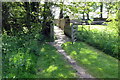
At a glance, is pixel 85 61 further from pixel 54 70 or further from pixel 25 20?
pixel 25 20

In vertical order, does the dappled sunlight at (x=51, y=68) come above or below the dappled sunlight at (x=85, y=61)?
above

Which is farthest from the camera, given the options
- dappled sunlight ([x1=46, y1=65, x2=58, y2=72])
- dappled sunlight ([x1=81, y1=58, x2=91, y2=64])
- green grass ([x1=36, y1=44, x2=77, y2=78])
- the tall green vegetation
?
the tall green vegetation

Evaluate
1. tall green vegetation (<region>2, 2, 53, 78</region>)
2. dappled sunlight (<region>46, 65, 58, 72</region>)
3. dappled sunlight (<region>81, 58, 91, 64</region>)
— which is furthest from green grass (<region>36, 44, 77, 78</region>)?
tall green vegetation (<region>2, 2, 53, 78</region>)

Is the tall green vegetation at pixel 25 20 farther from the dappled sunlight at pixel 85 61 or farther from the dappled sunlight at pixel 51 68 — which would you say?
the dappled sunlight at pixel 85 61

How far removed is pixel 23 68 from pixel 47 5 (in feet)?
22.9

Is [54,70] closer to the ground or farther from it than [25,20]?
closer to the ground

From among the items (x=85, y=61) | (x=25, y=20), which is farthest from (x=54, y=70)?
(x=25, y=20)

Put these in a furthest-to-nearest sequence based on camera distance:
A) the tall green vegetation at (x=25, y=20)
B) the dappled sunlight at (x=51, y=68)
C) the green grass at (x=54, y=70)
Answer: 1. the tall green vegetation at (x=25, y=20)
2. the dappled sunlight at (x=51, y=68)
3. the green grass at (x=54, y=70)

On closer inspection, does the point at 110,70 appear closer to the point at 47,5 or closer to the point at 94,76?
the point at 94,76

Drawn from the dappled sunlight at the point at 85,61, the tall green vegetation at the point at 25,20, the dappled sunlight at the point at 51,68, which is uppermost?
the tall green vegetation at the point at 25,20

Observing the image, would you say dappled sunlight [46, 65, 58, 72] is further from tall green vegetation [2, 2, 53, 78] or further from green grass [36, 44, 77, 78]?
tall green vegetation [2, 2, 53, 78]

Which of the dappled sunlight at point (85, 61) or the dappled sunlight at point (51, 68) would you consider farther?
the dappled sunlight at point (85, 61)

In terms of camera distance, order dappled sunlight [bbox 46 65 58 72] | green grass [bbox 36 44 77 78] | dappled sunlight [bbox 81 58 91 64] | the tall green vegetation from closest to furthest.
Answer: green grass [bbox 36 44 77 78], dappled sunlight [bbox 46 65 58 72], dappled sunlight [bbox 81 58 91 64], the tall green vegetation

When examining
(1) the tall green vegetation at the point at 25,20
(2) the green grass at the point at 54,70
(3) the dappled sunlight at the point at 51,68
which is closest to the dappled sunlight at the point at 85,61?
(2) the green grass at the point at 54,70
